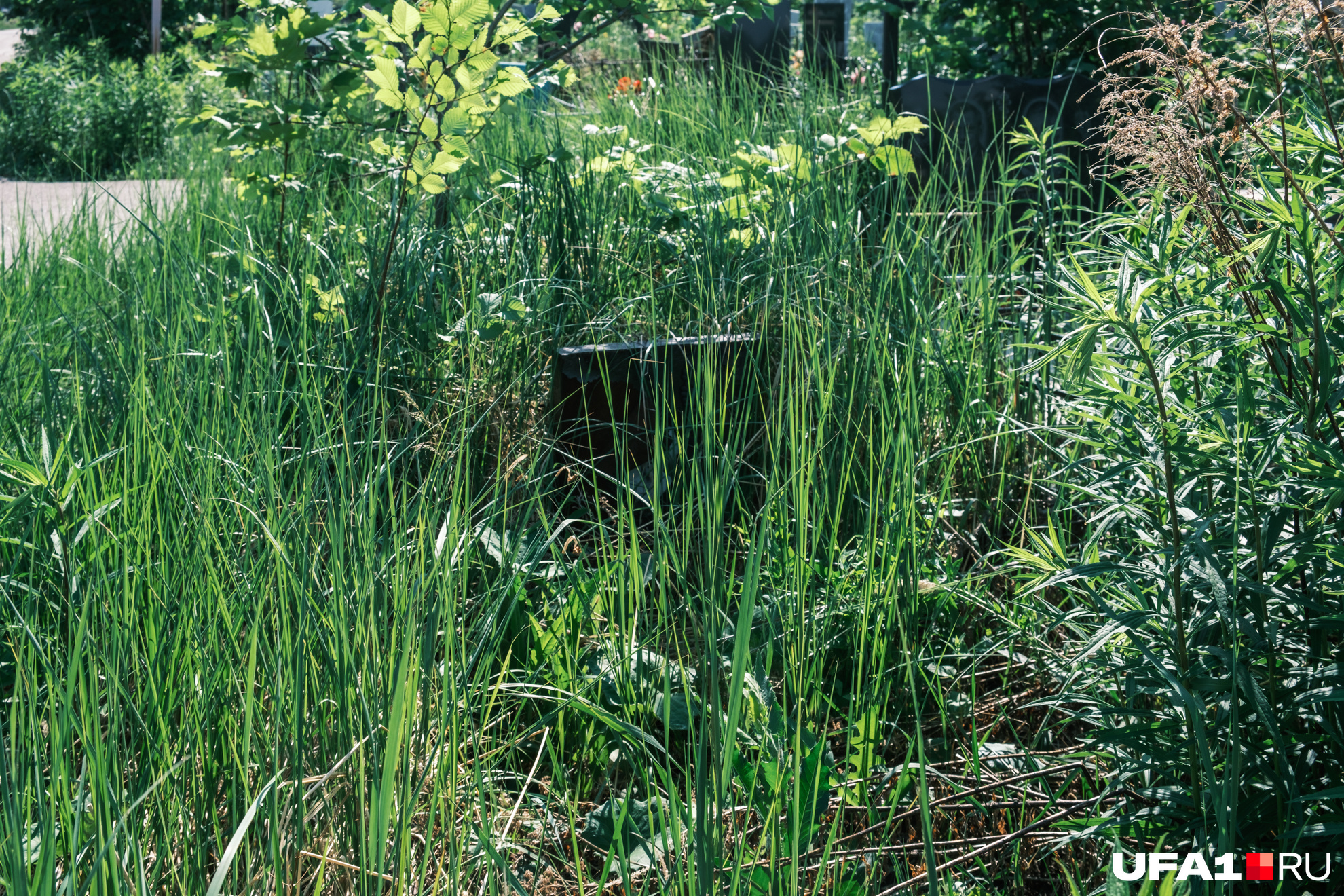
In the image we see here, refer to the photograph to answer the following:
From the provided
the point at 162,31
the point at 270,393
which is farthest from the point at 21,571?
the point at 162,31

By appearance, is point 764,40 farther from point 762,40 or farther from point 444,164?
point 444,164

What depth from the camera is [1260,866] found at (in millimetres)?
1158

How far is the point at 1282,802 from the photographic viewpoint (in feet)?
3.90

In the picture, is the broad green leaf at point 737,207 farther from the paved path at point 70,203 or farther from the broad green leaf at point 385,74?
the paved path at point 70,203

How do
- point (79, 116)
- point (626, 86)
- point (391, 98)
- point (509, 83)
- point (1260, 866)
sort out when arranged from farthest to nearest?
1. point (79, 116)
2. point (626, 86)
3. point (509, 83)
4. point (391, 98)
5. point (1260, 866)

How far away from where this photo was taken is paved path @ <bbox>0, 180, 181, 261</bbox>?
3.79m

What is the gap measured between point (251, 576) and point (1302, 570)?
4.32 ft

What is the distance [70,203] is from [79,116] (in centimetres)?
322

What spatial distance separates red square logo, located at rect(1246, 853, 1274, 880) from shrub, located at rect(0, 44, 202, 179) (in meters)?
8.42

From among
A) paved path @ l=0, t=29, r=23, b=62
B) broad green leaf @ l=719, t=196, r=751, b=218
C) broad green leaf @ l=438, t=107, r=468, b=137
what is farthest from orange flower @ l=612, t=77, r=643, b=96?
paved path @ l=0, t=29, r=23, b=62

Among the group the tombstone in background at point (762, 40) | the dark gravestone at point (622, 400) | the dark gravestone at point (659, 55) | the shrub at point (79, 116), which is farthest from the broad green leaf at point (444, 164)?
the shrub at point (79, 116)

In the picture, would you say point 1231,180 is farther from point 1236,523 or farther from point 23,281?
point 23,281

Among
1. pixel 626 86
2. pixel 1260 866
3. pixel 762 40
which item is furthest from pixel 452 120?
pixel 762 40

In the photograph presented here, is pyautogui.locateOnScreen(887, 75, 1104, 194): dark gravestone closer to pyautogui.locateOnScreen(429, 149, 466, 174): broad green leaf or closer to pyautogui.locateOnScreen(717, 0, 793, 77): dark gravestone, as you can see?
pyautogui.locateOnScreen(429, 149, 466, 174): broad green leaf
